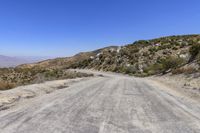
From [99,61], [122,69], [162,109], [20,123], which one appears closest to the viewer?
[20,123]

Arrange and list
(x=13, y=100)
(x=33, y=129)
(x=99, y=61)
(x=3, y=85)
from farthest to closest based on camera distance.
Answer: (x=99, y=61) < (x=3, y=85) < (x=13, y=100) < (x=33, y=129)

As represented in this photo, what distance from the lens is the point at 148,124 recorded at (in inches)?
304

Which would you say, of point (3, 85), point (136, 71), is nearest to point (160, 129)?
point (3, 85)

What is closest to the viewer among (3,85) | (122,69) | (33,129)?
(33,129)

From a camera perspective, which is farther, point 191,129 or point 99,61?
point 99,61

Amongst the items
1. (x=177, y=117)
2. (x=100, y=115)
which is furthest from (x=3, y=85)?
(x=177, y=117)

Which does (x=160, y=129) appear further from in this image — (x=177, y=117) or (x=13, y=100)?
(x=13, y=100)

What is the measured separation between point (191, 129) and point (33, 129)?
4010 mm

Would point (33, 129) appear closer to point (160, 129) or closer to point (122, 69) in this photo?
point (160, 129)

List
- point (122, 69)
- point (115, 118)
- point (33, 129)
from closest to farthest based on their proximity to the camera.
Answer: point (33, 129) → point (115, 118) → point (122, 69)

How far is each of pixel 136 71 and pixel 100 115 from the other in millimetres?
48012

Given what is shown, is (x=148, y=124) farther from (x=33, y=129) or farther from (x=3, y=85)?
(x=3, y=85)

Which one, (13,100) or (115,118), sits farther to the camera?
(13,100)

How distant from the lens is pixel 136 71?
56375 millimetres
